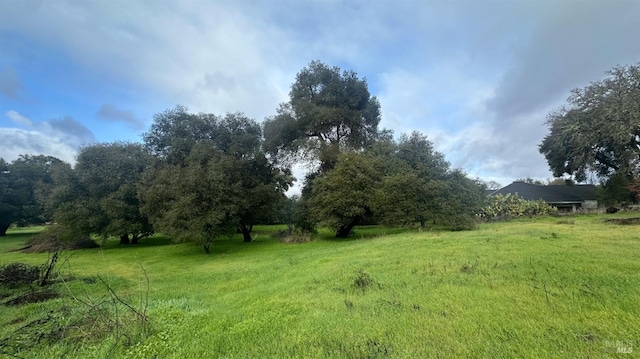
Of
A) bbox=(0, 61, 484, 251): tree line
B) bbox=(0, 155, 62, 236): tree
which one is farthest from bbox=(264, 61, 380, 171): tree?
bbox=(0, 155, 62, 236): tree

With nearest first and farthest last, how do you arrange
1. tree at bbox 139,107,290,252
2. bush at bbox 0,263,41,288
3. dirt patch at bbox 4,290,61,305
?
dirt patch at bbox 4,290,61,305 → bush at bbox 0,263,41,288 → tree at bbox 139,107,290,252

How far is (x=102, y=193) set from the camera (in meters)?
23.7

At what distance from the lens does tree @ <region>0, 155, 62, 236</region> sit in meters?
33.5

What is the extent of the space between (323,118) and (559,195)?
36973 millimetres

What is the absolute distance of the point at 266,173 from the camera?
24.6 metres

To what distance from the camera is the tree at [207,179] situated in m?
17.5

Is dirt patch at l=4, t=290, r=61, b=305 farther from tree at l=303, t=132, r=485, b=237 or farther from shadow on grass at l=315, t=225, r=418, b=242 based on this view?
shadow on grass at l=315, t=225, r=418, b=242

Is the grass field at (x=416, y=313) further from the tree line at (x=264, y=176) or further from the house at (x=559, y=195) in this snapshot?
the house at (x=559, y=195)

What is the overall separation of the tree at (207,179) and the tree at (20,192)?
1943cm

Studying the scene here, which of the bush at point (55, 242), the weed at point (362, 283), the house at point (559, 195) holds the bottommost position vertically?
the bush at point (55, 242)

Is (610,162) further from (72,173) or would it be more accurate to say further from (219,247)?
(72,173)

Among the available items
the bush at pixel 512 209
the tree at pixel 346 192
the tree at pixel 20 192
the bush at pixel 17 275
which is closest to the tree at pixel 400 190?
the tree at pixel 346 192

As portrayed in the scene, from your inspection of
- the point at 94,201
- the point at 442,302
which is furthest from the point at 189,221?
the point at 442,302

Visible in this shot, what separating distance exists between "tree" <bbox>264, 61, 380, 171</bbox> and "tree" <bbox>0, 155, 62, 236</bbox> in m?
26.9
